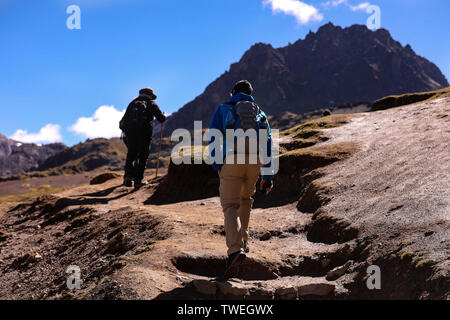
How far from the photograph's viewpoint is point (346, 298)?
572cm

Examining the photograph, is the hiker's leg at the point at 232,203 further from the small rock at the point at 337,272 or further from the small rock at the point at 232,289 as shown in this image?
the small rock at the point at 337,272

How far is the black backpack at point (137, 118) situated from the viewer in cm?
1597

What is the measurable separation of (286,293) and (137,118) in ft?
38.0

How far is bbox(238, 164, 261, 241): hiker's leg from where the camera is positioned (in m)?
6.53

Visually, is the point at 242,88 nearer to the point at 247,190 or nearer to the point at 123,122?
the point at 247,190

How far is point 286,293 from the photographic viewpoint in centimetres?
579

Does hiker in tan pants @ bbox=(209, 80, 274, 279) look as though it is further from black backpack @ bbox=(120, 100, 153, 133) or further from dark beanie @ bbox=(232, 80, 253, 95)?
black backpack @ bbox=(120, 100, 153, 133)

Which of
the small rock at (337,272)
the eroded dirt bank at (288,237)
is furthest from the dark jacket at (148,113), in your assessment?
the small rock at (337,272)

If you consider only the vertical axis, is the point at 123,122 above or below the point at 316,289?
above

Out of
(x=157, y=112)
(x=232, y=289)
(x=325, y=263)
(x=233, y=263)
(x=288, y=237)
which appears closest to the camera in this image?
(x=232, y=289)

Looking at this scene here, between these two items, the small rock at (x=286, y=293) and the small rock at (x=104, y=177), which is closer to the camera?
the small rock at (x=286, y=293)

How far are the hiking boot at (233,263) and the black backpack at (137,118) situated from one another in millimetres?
10928

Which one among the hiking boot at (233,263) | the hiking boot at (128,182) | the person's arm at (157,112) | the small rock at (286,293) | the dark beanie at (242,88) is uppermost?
the person's arm at (157,112)

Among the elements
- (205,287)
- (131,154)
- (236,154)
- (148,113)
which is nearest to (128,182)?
(131,154)
